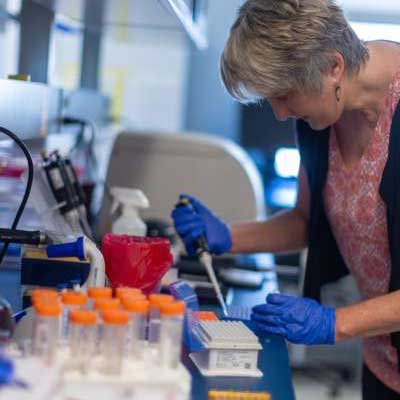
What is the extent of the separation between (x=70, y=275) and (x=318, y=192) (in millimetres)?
676

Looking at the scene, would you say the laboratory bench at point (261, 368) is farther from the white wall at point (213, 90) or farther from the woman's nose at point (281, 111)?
the white wall at point (213, 90)

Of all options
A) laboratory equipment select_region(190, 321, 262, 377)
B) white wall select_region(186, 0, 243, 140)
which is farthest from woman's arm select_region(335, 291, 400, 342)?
white wall select_region(186, 0, 243, 140)

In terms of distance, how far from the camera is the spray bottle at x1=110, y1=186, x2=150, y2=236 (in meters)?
2.20

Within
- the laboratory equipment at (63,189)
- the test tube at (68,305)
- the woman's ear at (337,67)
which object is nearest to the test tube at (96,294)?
the test tube at (68,305)

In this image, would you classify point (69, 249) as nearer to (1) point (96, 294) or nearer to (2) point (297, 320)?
→ (1) point (96, 294)

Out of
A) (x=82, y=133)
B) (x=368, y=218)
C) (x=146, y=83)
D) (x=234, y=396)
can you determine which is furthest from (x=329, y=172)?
(x=146, y=83)

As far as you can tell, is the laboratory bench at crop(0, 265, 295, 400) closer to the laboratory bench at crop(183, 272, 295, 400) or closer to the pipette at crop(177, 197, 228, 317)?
the laboratory bench at crop(183, 272, 295, 400)

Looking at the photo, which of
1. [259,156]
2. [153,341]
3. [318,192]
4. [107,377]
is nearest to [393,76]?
[318,192]

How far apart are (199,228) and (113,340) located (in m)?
0.93

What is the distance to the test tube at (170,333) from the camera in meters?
1.10

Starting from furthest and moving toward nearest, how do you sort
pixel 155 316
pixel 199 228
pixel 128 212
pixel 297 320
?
pixel 128 212, pixel 199 228, pixel 297 320, pixel 155 316

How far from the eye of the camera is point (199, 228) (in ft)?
6.56

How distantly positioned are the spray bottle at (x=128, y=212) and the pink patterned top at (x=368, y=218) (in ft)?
1.82

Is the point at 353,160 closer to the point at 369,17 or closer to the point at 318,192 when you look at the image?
the point at 318,192
